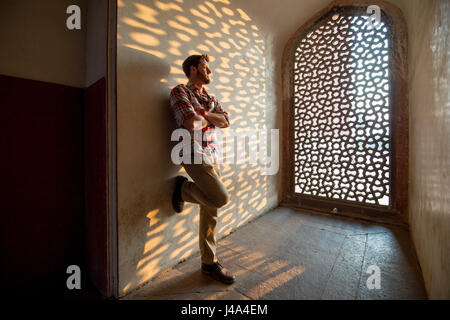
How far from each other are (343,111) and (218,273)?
2.78 meters

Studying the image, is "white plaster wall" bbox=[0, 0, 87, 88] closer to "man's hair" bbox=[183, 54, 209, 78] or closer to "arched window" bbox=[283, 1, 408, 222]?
"man's hair" bbox=[183, 54, 209, 78]

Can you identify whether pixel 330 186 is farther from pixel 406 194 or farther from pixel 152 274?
pixel 152 274

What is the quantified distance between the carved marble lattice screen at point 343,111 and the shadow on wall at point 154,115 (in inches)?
62.4

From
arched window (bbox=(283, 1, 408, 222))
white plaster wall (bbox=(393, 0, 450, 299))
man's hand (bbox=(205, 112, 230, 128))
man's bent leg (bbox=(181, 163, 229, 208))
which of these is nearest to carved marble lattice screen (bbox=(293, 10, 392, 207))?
arched window (bbox=(283, 1, 408, 222))

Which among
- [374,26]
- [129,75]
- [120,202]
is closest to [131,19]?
[129,75]

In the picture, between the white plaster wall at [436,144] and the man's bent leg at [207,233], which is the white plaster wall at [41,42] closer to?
the man's bent leg at [207,233]

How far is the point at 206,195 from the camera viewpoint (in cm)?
154

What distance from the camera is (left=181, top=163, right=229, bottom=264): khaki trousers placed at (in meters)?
1.52

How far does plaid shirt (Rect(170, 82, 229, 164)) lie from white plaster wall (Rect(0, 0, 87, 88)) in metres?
0.85

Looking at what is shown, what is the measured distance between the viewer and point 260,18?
2.79 metres

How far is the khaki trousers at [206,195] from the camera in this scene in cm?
152

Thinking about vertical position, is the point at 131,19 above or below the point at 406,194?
above
